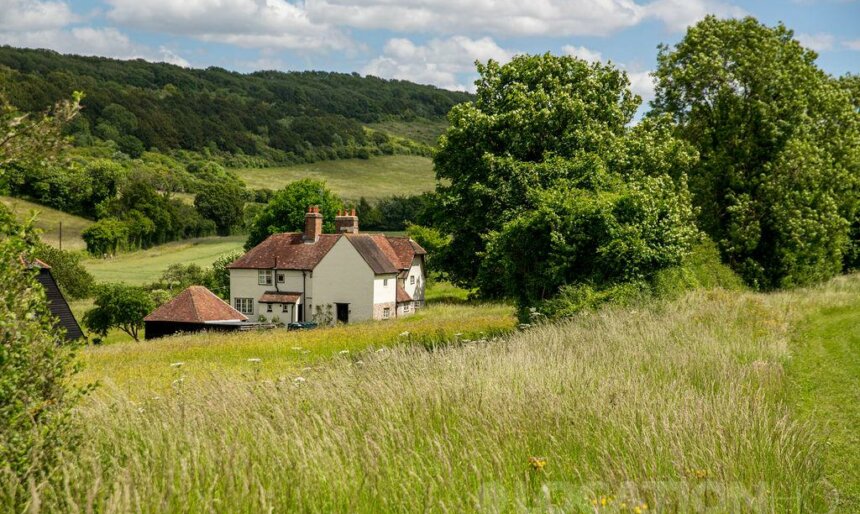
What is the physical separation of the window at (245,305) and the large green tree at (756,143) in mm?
36443

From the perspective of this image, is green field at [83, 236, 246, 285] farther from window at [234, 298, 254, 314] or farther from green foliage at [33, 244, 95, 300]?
window at [234, 298, 254, 314]

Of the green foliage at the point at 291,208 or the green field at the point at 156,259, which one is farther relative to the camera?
the green field at the point at 156,259

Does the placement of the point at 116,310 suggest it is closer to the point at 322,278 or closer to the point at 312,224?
the point at 322,278

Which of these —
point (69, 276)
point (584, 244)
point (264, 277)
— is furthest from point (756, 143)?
point (69, 276)

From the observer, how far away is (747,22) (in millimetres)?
39906

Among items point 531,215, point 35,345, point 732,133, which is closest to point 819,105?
point 732,133

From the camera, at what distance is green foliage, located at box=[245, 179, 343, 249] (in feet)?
269

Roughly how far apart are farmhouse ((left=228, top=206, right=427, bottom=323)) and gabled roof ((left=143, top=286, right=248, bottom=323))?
233 inches

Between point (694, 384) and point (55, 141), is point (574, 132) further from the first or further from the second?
point (55, 141)

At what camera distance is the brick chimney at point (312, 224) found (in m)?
63.5

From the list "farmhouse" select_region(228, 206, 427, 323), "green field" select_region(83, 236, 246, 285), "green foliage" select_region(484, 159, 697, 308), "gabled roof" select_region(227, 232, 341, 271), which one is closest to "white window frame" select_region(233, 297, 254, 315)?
"farmhouse" select_region(228, 206, 427, 323)

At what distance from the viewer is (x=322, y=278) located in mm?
61219

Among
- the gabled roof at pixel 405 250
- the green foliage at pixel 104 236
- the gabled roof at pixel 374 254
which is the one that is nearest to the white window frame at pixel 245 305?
the gabled roof at pixel 374 254

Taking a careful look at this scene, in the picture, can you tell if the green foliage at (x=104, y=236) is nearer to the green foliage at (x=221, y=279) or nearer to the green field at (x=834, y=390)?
the green foliage at (x=221, y=279)
